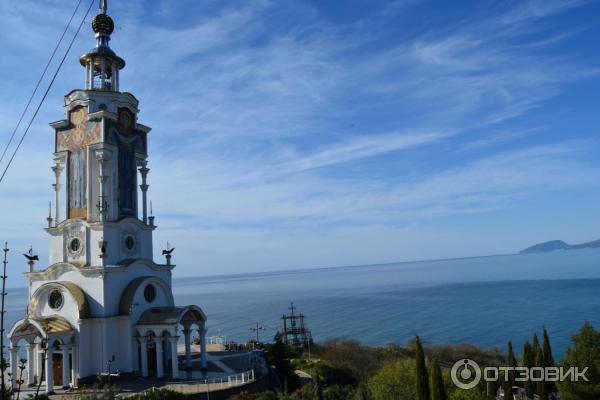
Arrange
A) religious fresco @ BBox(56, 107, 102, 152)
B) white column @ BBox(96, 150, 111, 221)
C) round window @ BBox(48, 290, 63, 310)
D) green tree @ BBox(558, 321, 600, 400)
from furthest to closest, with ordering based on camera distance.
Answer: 1. religious fresco @ BBox(56, 107, 102, 152)
2. white column @ BBox(96, 150, 111, 221)
3. round window @ BBox(48, 290, 63, 310)
4. green tree @ BBox(558, 321, 600, 400)

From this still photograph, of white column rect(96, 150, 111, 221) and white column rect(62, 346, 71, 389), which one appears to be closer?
white column rect(62, 346, 71, 389)

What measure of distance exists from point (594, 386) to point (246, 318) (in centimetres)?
7549

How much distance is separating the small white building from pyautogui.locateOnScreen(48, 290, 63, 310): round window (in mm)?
53

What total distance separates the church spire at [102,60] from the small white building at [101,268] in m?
0.05

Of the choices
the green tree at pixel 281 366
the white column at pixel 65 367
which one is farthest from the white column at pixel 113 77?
the green tree at pixel 281 366

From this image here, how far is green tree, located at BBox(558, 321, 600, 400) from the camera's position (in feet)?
76.6

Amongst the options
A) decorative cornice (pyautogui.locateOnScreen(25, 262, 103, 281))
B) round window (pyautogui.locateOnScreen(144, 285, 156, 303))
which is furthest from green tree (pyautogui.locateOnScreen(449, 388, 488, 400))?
decorative cornice (pyautogui.locateOnScreen(25, 262, 103, 281))

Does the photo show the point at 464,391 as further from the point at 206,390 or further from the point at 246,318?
the point at 246,318

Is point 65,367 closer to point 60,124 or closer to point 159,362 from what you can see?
point 159,362

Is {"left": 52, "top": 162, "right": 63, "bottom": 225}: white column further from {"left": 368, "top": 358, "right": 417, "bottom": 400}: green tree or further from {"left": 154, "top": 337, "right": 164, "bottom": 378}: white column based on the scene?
{"left": 368, "top": 358, "right": 417, "bottom": 400}: green tree

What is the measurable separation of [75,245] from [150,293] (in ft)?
14.1

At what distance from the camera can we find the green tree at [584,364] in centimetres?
2336

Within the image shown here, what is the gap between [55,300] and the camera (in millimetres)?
25344

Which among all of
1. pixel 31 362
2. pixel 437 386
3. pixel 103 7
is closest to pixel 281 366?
pixel 437 386
